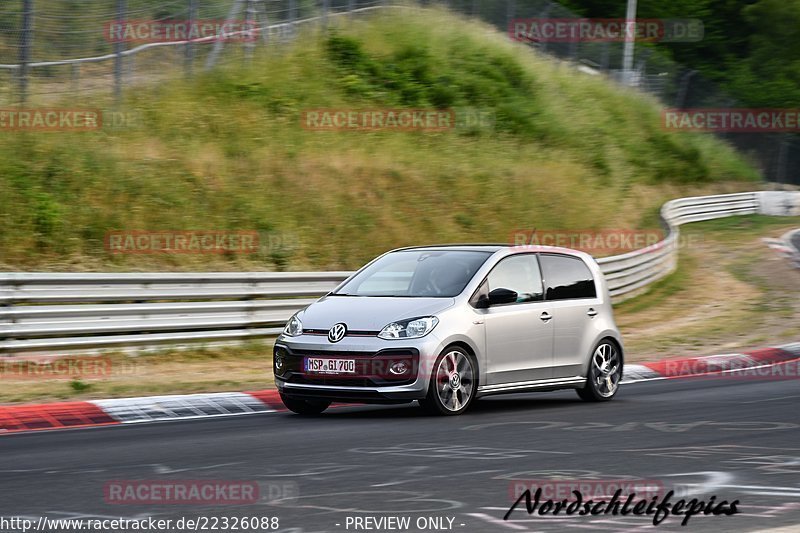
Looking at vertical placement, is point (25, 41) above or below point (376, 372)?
above

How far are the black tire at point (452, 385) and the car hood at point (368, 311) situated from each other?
0.44 meters

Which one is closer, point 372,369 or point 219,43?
point 372,369

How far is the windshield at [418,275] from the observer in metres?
11.3

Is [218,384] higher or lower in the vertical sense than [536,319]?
lower

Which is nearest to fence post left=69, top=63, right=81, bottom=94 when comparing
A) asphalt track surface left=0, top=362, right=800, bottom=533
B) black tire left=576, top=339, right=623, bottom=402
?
asphalt track surface left=0, top=362, right=800, bottom=533

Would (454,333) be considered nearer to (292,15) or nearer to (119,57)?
(119,57)

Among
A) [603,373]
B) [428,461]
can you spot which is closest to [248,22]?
[603,373]

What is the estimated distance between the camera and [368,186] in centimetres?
2731

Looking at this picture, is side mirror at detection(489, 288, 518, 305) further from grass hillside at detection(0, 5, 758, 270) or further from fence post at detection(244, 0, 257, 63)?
fence post at detection(244, 0, 257, 63)

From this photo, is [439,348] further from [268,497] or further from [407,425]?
[268,497]

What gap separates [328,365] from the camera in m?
10.6

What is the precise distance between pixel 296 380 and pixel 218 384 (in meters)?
2.91

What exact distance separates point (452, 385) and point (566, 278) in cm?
215

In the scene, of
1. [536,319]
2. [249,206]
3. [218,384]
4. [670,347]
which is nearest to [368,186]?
[249,206]
